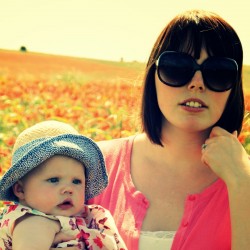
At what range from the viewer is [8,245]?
2.53m

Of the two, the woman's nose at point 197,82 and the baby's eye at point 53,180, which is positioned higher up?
the woman's nose at point 197,82

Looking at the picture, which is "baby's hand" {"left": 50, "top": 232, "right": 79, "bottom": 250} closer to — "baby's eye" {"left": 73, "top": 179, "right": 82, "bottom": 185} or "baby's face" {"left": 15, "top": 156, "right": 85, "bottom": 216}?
"baby's face" {"left": 15, "top": 156, "right": 85, "bottom": 216}

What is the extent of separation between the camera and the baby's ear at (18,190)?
257cm

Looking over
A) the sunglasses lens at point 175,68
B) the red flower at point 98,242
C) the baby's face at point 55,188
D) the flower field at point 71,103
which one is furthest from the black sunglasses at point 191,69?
the red flower at point 98,242

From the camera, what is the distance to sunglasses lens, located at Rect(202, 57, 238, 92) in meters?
2.90

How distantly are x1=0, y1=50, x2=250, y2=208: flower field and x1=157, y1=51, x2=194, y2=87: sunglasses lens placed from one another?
0.47 meters

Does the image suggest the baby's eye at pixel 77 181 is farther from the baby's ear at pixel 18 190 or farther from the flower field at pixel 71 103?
the flower field at pixel 71 103

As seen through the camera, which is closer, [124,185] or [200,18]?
[200,18]

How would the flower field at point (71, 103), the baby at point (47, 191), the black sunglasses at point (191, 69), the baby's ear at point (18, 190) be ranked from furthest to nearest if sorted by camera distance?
the flower field at point (71, 103)
the black sunglasses at point (191, 69)
the baby's ear at point (18, 190)
the baby at point (47, 191)

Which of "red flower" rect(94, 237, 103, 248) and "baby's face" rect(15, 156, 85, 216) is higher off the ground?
"baby's face" rect(15, 156, 85, 216)

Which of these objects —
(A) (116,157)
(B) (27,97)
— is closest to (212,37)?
(A) (116,157)

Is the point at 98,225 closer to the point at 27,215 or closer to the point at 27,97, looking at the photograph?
the point at 27,215

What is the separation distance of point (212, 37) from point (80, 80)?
15.9 ft

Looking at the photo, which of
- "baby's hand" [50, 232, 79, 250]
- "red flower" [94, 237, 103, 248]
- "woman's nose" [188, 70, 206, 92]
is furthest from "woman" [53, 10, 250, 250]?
"baby's hand" [50, 232, 79, 250]
